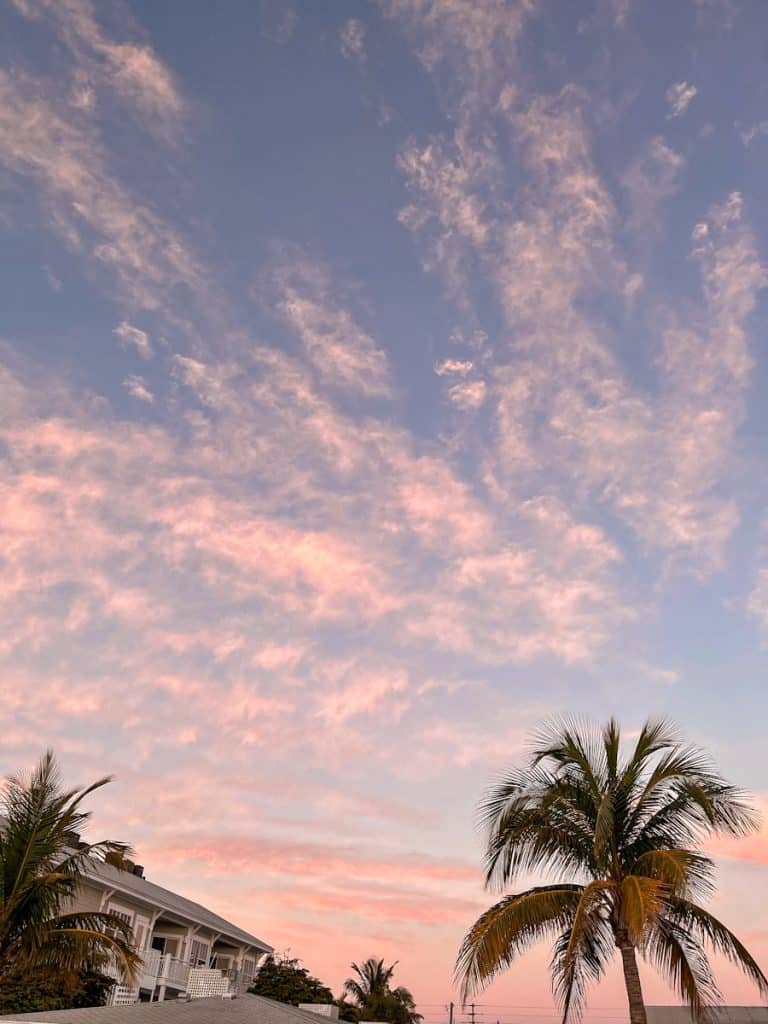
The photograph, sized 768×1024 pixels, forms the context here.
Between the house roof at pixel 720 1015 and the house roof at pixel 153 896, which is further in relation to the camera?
the house roof at pixel 153 896

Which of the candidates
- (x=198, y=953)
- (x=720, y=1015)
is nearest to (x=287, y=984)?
(x=198, y=953)

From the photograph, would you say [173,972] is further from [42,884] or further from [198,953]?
[42,884]

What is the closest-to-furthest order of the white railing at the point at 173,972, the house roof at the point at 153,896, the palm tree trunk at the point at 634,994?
the palm tree trunk at the point at 634,994 → the house roof at the point at 153,896 → the white railing at the point at 173,972

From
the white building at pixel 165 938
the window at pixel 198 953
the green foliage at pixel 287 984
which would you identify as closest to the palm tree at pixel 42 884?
the white building at pixel 165 938

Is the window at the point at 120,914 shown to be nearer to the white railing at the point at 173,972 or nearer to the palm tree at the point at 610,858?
the white railing at the point at 173,972

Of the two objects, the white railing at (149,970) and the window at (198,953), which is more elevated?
the window at (198,953)

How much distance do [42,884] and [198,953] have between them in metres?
28.7

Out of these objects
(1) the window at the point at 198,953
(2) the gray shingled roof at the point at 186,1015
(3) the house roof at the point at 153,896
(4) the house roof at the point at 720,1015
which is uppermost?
(3) the house roof at the point at 153,896

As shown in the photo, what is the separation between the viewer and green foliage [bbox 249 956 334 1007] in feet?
166

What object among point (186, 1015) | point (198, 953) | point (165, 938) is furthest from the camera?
point (198, 953)

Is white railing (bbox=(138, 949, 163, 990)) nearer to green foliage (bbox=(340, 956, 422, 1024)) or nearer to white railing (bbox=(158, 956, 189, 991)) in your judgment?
white railing (bbox=(158, 956, 189, 991))

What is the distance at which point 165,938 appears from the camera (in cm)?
4272

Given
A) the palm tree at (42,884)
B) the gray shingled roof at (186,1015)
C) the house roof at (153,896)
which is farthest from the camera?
the house roof at (153,896)

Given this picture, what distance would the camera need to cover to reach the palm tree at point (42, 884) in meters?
18.7
